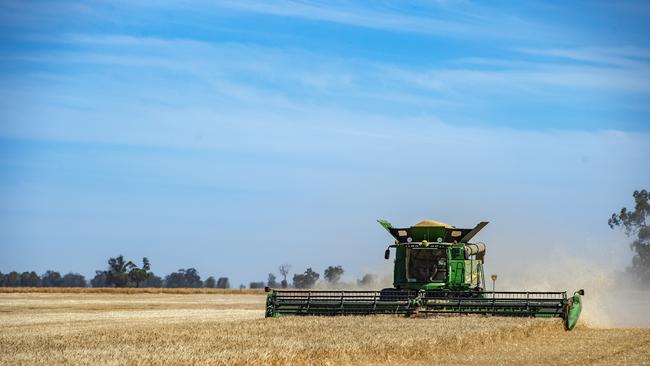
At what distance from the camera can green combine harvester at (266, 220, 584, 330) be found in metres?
28.5

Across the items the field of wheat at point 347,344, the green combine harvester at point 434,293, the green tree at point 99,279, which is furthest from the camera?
the green tree at point 99,279

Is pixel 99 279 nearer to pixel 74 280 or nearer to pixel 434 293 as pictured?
pixel 74 280

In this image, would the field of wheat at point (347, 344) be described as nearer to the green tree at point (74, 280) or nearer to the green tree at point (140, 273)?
the green tree at point (140, 273)

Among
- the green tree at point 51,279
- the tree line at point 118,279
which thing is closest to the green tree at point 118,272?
the tree line at point 118,279

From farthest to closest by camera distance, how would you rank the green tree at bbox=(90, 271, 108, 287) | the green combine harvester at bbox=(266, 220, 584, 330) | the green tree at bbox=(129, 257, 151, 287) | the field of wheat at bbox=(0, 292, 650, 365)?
1. the green tree at bbox=(90, 271, 108, 287)
2. the green tree at bbox=(129, 257, 151, 287)
3. the green combine harvester at bbox=(266, 220, 584, 330)
4. the field of wheat at bbox=(0, 292, 650, 365)

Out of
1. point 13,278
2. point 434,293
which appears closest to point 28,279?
point 13,278

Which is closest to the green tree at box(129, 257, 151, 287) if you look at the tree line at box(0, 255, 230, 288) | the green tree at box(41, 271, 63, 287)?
the tree line at box(0, 255, 230, 288)

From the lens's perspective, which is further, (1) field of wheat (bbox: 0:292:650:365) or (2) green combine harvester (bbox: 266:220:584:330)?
(2) green combine harvester (bbox: 266:220:584:330)

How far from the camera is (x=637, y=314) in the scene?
42.9 meters

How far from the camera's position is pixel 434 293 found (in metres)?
31.3

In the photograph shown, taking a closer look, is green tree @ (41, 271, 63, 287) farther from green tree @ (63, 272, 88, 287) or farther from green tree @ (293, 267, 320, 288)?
green tree @ (293, 267, 320, 288)

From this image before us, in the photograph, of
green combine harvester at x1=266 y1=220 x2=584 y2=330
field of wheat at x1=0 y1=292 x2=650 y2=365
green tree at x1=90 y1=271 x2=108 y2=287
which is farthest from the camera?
green tree at x1=90 y1=271 x2=108 y2=287

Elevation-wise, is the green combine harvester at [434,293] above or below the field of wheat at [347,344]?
above

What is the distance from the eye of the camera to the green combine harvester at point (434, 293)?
2852 centimetres
